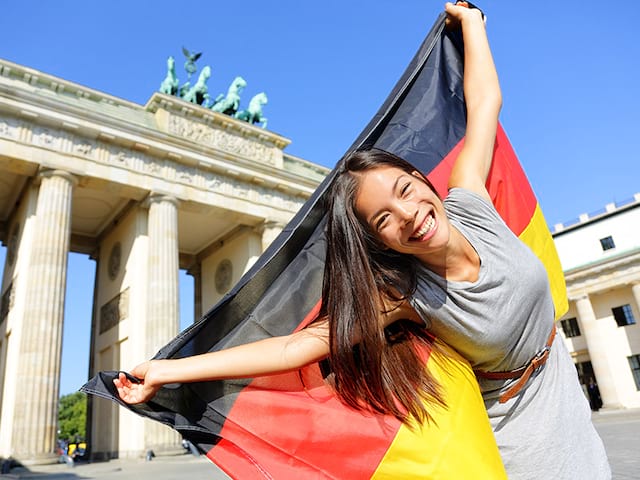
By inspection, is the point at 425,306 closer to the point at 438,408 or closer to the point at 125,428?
the point at 438,408

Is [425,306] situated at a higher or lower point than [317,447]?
higher

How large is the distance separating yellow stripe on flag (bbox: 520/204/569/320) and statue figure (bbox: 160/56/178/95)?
89.8 feet

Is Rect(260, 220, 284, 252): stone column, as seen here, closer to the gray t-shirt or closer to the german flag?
the german flag

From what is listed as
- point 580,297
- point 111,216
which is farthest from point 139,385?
point 580,297

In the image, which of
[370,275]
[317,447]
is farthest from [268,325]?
[370,275]

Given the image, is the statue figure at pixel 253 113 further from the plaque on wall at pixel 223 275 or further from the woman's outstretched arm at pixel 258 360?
the woman's outstretched arm at pixel 258 360

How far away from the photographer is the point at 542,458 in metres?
1.49

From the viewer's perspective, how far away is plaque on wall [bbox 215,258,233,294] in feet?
88.6

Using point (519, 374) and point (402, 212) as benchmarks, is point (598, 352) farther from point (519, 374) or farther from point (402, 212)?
point (402, 212)

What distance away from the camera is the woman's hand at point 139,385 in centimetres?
176

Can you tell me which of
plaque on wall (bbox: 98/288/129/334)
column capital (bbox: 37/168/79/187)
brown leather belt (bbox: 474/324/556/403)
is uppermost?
column capital (bbox: 37/168/79/187)

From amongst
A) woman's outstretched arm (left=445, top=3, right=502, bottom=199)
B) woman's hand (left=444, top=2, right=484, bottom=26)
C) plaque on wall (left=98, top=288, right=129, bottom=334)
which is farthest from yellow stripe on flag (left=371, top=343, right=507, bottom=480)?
plaque on wall (left=98, top=288, right=129, bottom=334)

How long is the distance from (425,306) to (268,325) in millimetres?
861

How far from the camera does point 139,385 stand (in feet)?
6.02
